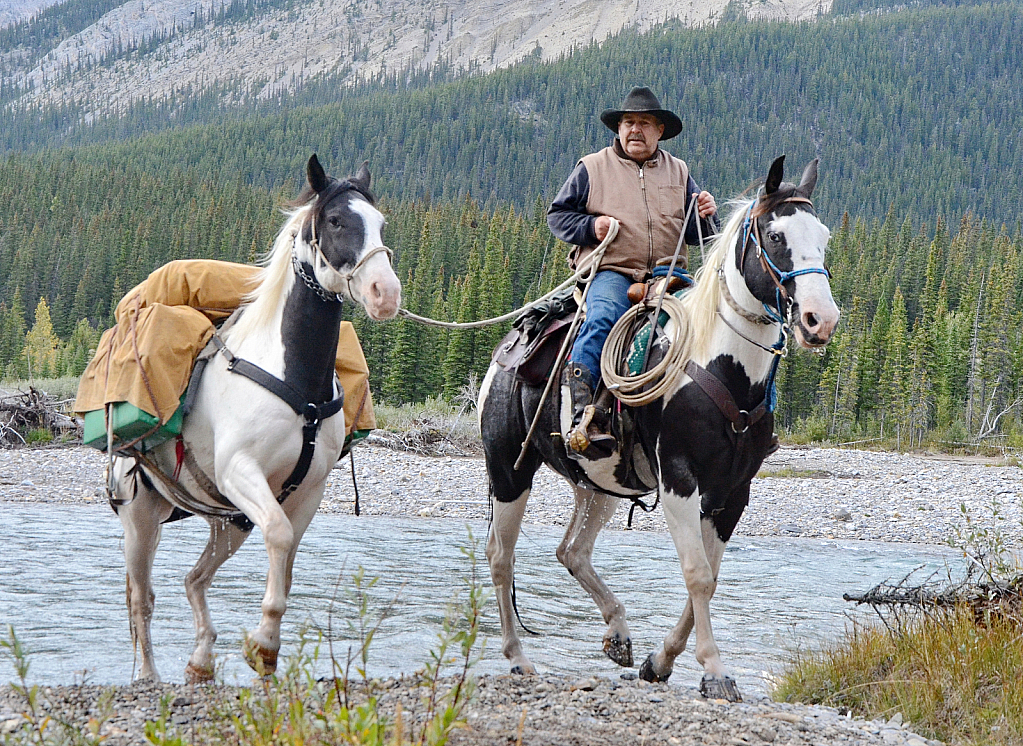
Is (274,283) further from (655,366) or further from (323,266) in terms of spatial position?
(655,366)

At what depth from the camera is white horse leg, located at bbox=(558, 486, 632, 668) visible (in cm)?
715

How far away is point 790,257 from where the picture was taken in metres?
5.52

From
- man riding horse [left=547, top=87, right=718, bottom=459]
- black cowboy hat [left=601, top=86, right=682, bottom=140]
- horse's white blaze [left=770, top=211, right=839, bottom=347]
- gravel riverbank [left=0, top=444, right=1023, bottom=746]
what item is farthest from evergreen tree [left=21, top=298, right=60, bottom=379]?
horse's white blaze [left=770, top=211, right=839, bottom=347]

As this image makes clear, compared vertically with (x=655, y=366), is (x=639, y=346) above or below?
above

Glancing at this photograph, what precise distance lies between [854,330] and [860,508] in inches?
2302

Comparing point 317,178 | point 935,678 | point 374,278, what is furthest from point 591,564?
point 317,178

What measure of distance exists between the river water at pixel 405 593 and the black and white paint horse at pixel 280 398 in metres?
0.55

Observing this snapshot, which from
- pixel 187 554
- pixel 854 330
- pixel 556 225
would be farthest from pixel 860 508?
pixel 854 330

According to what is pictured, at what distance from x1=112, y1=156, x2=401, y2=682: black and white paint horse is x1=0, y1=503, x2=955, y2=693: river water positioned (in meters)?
0.55

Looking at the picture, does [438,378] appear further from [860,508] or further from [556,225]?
[556,225]

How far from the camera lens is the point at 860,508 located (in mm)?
21547

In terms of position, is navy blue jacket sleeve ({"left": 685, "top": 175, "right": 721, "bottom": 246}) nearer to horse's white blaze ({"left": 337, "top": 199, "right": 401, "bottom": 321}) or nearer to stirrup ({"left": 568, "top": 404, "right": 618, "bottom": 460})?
stirrup ({"left": 568, "top": 404, "right": 618, "bottom": 460})

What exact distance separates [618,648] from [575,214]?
3.09 metres

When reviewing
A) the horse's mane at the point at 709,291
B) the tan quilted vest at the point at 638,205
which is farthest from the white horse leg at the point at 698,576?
the tan quilted vest at the point at 638,205
